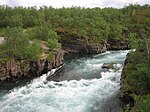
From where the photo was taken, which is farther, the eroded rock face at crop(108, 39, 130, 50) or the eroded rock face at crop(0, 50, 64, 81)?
the eroded rock face at crop(108, 39, 130, 50)

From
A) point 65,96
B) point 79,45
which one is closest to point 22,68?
point 65,96

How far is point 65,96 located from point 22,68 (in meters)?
15.5

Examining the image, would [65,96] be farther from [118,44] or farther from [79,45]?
[118,44]

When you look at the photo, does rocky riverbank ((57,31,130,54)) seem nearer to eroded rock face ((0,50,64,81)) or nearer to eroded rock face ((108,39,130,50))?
eroded rock face ((108,39,130,50))

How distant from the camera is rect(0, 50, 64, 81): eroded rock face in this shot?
179 ft

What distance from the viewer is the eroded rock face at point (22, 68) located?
54.5 metres

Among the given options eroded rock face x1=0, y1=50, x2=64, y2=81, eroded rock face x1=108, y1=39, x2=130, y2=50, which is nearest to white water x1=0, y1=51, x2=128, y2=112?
eroded rock face x1=0, y1=50, x2=64, y2=81

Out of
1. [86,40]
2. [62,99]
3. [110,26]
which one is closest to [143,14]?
[110,26]

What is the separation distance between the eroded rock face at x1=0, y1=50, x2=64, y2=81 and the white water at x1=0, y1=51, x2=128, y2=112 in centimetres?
245

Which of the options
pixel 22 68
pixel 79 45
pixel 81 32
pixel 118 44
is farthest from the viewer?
pixel 118 44

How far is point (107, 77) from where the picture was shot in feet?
178

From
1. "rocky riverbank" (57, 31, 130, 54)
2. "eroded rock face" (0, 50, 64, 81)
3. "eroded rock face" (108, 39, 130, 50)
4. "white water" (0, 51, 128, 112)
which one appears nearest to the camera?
"white water" (0, 51, 128, 112)

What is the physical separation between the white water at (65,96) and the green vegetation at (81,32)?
462cm

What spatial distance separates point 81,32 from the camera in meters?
89.5
